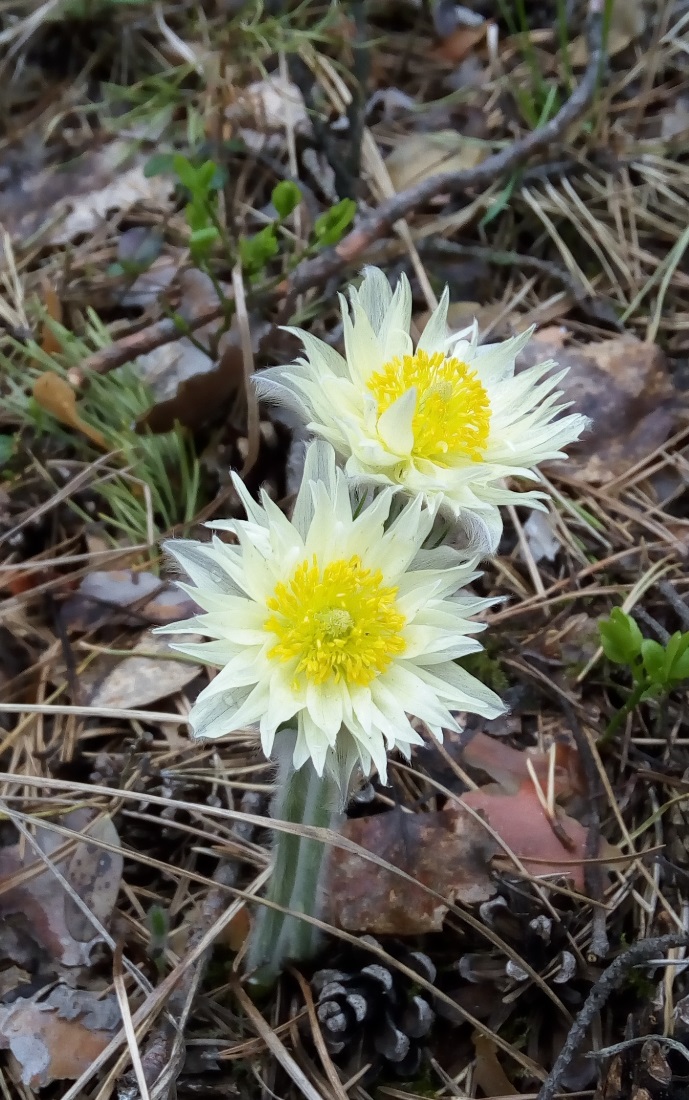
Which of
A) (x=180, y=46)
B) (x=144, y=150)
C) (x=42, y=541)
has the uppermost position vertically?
(x=180, y=46)

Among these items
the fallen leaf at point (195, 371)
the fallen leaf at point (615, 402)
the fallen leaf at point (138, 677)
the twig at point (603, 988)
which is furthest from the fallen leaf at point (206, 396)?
the twig at point (603, 988)

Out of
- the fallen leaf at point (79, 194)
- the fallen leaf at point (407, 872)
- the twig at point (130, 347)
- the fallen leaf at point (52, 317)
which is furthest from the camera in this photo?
the fallen leaf at point (79, 194)

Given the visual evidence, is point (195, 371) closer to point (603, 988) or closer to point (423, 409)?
point (423, 409)

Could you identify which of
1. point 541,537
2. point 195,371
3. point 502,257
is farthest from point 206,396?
point 502,257

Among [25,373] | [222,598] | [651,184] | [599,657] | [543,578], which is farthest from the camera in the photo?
[651,184]

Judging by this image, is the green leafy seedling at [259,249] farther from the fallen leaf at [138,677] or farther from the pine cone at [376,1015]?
the pine cone at [376,1015]

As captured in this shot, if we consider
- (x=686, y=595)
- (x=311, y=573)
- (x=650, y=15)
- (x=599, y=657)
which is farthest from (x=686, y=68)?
(x=311, y=573)

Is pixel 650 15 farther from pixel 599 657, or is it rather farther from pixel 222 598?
pixel 222 598

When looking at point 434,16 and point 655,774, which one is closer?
point 655,774
